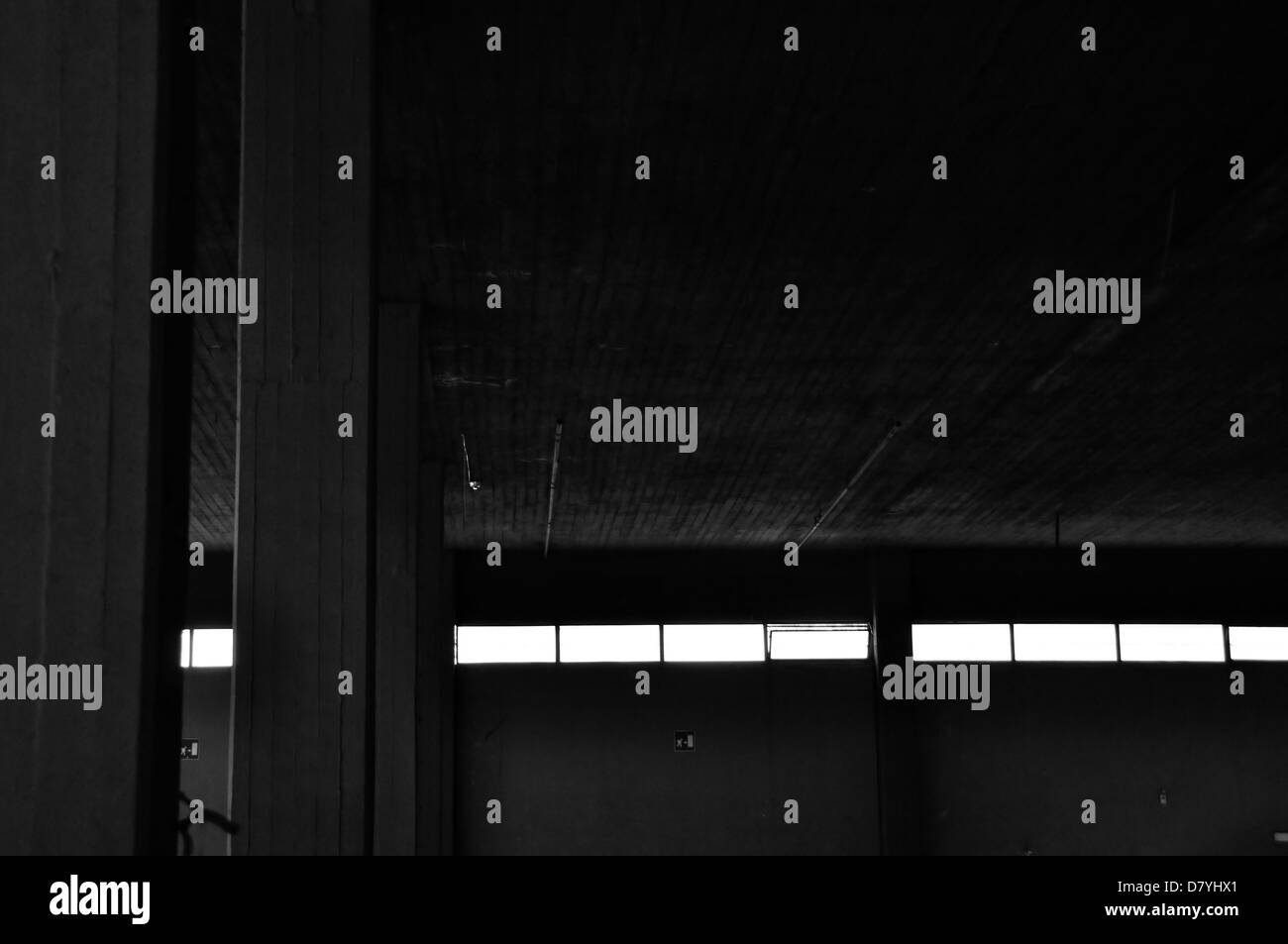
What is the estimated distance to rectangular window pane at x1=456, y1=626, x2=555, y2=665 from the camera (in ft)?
69.2

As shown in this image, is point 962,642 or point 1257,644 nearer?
point 962,642

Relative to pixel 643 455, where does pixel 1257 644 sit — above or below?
below

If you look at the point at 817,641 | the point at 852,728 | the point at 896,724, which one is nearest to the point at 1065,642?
the point at 896,724

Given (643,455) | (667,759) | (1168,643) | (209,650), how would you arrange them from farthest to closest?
1. (1168,643)
2. (667,759)
3. (209,650)
4. (643,455)

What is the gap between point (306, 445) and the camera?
595cm

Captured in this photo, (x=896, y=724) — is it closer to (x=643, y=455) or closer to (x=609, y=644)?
(x=609, y=644)

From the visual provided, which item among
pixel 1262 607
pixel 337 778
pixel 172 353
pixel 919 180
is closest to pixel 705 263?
pixel 919 180

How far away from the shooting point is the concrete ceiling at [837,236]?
7.33m

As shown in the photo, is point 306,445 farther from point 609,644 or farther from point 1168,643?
point 1168,643

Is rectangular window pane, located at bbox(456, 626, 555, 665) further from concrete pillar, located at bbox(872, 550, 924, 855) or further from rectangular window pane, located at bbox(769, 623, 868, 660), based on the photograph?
concrete pillar, located at bbox(872, 550, 924, 855)

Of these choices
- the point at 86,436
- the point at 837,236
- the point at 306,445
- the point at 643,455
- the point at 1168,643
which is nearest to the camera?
the point at 86,436

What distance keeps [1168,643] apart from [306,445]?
60.4ft

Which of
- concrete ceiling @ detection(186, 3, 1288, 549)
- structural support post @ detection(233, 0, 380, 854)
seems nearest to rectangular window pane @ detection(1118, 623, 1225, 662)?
concrete ceiling @ detection(186, 3, 1288, 549)

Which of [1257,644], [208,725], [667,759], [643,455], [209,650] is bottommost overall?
[667,759]
